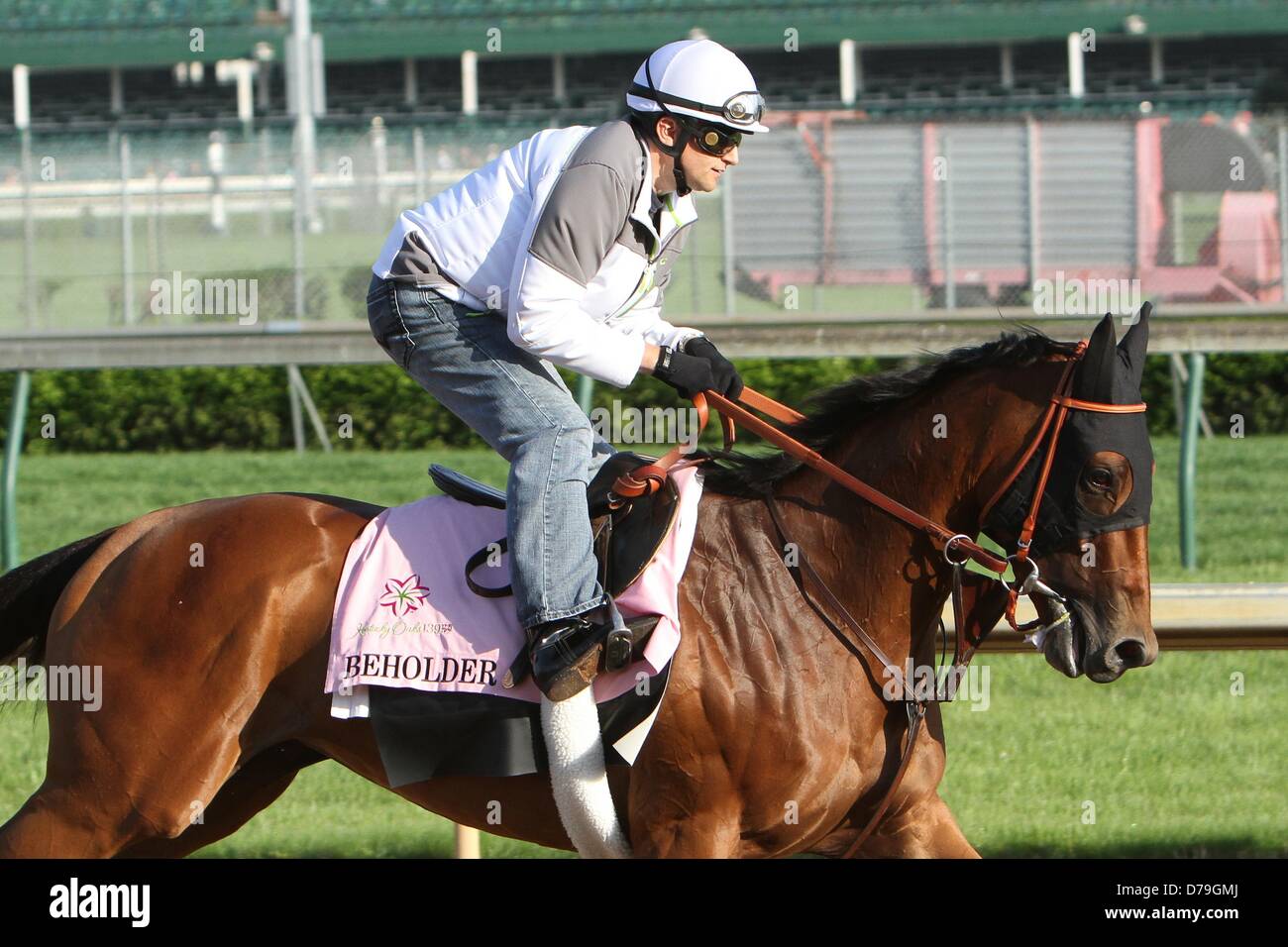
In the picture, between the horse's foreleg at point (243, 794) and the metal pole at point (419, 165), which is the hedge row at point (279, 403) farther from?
the horse's foreleg at point (243, 794)

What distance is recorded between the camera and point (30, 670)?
12.6 feet

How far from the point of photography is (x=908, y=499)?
3.43 m

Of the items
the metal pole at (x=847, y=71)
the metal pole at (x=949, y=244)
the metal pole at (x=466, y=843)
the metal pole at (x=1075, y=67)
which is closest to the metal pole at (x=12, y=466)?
the metal pole at (x=466, y=843)

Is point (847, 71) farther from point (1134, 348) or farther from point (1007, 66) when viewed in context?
point (1134, 348)

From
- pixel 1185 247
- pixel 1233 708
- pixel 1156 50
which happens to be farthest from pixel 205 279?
pixel 1156 50

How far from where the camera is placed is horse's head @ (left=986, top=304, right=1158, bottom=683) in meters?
3.22

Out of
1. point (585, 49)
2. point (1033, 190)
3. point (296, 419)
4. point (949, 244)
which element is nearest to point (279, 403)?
point (296, 419)

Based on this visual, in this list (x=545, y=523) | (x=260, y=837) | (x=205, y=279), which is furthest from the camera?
(x=205, y=279)

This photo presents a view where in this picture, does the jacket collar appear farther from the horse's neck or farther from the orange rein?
the horse's neck

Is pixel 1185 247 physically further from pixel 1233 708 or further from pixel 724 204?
pixel 1233 708

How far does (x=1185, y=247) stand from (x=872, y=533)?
1014 centimetres

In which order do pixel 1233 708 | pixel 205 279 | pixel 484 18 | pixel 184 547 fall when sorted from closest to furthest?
pixel 184 547, pixel 1233 708, pixel 205 279, pixel 484 18

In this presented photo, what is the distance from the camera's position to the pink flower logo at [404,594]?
3451 mm

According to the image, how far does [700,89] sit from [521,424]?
790 mm
